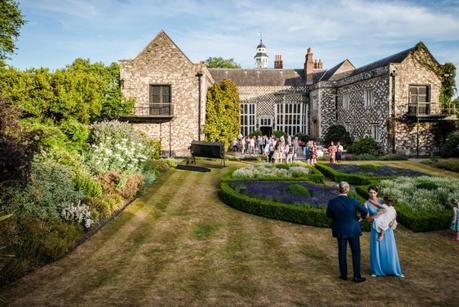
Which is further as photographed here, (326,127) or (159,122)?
(326,127)

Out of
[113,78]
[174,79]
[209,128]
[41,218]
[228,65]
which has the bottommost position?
[41,218]

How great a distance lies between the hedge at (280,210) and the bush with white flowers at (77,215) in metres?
4.93

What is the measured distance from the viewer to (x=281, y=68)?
4747cm

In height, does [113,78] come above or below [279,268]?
above

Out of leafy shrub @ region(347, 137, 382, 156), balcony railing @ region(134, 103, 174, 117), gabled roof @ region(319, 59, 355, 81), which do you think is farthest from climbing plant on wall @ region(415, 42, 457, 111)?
balcony railing @ region(134, 103, 174, 117)

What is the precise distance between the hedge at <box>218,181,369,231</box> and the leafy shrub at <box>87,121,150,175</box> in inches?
192

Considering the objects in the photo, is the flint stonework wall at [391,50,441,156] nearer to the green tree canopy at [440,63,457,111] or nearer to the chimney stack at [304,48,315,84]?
the green tree canopy at [440,63,457,111]

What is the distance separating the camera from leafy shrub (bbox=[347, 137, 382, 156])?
28.8m

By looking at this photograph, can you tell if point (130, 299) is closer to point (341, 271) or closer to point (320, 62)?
point (341, 271)

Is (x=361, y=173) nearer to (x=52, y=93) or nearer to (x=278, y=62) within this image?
(x=52, y=93)

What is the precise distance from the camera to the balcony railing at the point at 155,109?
28.7 meters

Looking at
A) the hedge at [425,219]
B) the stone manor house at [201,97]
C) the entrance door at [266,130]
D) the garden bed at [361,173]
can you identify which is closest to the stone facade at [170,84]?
the stone manor house at [201,97]

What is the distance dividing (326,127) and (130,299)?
115 ft

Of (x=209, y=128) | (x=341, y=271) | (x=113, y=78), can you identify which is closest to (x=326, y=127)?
(x=209, y=128)
